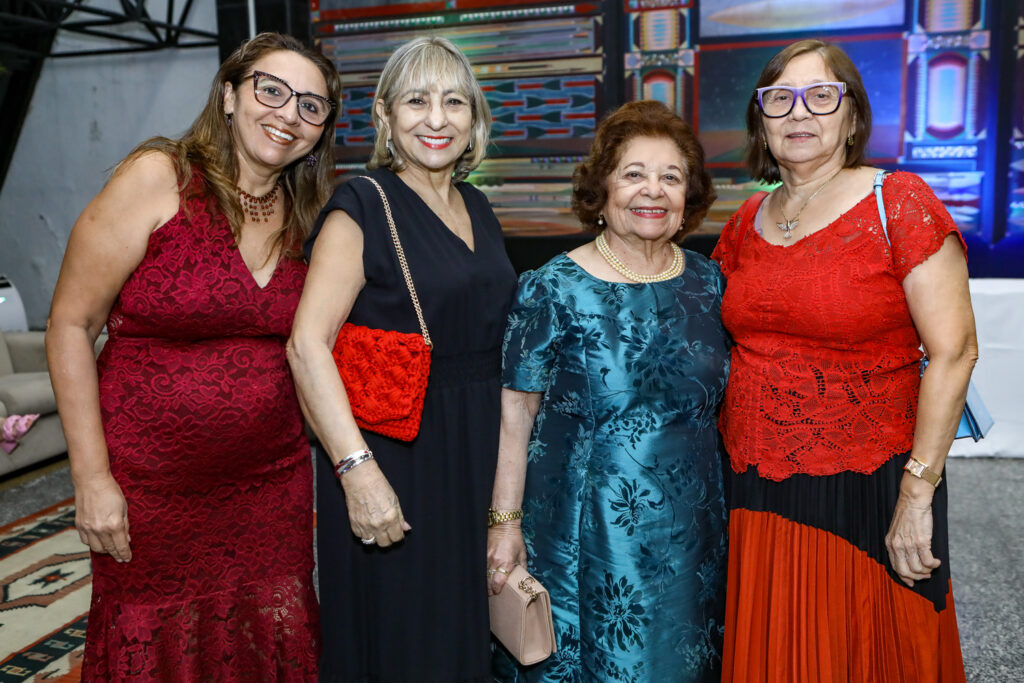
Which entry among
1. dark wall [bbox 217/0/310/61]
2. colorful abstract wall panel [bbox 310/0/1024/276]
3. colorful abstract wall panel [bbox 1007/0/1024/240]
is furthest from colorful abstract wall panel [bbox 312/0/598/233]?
colorful abstract wall panel [bbox 1007/0/1024/240]

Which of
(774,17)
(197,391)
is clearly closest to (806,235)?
(197,391)

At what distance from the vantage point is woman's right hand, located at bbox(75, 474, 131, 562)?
5.25 ft

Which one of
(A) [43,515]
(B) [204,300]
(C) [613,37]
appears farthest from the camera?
(C) [613,37]

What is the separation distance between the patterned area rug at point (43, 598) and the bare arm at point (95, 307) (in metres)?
1.23

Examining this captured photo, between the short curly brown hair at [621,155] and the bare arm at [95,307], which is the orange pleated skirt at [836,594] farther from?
the bare arm at [95,307]

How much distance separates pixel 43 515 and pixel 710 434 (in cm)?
348

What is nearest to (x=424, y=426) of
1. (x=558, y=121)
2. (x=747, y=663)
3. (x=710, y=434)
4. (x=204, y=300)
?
(x=204, y=300)

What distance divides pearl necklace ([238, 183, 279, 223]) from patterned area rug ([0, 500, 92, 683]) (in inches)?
64.9

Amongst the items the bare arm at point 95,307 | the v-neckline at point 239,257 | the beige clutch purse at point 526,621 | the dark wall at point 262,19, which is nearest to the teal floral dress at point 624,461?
the beige clutch purse at point 526,621

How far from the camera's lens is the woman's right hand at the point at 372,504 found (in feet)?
4.98

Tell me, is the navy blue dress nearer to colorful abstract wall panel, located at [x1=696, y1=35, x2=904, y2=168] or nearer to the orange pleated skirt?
the orange pleated skirt

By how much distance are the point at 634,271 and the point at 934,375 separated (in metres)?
0.61

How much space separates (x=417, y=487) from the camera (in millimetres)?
1647

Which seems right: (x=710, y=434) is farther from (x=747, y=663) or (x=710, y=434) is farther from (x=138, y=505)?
(x=138, y=505)
